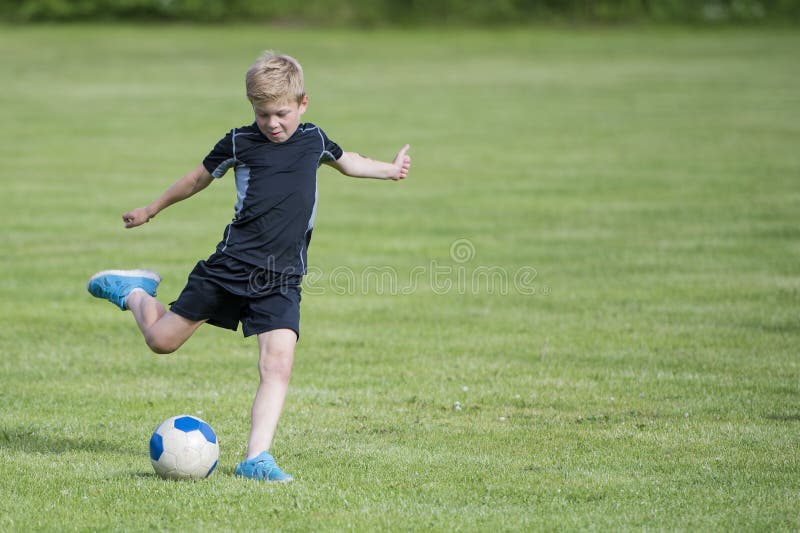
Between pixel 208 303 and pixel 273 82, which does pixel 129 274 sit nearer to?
pixel 208 303

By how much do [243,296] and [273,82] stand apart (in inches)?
46.3

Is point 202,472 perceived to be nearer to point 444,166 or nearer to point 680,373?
point 680,373

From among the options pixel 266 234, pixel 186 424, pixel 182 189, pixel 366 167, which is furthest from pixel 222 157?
pixel 186 424

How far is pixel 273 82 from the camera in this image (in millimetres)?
5996

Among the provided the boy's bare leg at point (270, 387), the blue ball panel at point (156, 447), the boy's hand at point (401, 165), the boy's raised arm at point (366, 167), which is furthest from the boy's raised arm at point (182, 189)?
Answer: the blue ball panel at point (156, 447)

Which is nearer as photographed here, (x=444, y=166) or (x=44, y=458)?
(x=44, y=458)

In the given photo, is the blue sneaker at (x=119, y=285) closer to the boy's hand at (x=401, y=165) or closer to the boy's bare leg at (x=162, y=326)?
the boy's bare leg at (x=162, y=326)

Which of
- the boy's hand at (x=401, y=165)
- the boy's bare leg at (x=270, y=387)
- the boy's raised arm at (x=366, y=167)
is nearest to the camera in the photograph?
the boy's bare leg at (x=270, y=387)

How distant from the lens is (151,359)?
9.01m

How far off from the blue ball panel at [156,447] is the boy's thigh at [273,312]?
73cm

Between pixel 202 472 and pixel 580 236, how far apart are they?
29.7 feet

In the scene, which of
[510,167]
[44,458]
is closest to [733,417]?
[44,458]

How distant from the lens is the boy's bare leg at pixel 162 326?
21.3 feet

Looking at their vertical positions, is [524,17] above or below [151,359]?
above
